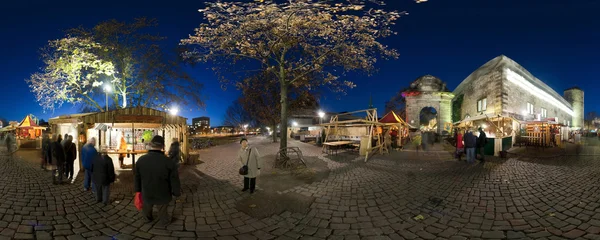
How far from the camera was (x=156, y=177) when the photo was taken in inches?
164

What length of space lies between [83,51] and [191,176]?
44.6 feet

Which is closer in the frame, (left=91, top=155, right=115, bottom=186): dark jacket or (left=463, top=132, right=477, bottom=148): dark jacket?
(left=91, top=155, right=115, bottom=186): dark jacket

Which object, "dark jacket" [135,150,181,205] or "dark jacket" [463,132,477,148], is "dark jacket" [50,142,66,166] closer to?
"dark jacket" [135,150,181,205]

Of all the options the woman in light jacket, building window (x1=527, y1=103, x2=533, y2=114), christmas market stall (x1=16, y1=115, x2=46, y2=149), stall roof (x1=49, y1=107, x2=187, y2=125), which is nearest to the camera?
the woman in light jacket

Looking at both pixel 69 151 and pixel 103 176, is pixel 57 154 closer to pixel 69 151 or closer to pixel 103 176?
pixel 69 151

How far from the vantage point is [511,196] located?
19.2ft

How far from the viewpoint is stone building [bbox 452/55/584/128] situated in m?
21.7

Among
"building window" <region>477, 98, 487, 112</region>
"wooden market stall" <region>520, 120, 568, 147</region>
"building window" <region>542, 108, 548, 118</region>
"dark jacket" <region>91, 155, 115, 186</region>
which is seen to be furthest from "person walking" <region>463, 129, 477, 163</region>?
"building window" <region>542, 108, 548, 118</region>

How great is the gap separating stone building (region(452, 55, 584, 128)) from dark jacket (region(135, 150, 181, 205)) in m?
23.9

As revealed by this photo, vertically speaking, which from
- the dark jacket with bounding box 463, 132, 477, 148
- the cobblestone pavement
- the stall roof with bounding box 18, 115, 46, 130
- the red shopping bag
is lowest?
the cobblestone pavement

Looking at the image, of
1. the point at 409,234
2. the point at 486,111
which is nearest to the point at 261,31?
the point at 409,234

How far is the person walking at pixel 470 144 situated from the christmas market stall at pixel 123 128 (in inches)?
483

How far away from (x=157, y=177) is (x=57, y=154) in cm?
637

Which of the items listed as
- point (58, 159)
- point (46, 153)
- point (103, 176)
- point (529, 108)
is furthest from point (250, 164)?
point (529, 108)
